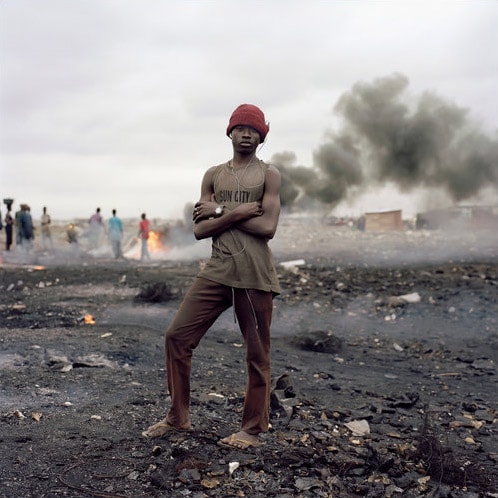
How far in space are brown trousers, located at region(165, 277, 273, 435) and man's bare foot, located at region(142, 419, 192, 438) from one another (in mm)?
226

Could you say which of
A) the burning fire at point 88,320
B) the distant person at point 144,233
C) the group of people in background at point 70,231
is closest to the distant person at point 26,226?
the group of people in background at point 70,231

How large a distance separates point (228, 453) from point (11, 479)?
3.94 feet

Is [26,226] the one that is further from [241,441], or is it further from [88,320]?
[241,441]

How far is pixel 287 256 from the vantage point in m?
19.2

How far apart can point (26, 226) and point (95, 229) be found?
3439mm

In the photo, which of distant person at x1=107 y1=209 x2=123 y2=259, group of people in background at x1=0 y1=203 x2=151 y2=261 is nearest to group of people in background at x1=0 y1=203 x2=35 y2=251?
group of people in background at x1=0 y1=203 x2=151 y2=261

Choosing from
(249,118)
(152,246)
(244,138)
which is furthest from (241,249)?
(152,246)

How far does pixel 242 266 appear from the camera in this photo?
3.49m

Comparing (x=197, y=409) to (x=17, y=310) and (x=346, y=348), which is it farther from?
(x=17, y=310)

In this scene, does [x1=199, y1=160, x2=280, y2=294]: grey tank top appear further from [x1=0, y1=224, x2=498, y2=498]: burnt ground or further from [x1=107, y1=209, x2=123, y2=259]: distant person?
[x1=107, y1=209, x2=123, y2=259]: distant person

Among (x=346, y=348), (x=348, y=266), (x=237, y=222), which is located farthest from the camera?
(x=348, y=266)

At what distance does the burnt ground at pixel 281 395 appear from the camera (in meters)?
3.30

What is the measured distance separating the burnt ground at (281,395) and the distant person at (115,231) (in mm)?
7271

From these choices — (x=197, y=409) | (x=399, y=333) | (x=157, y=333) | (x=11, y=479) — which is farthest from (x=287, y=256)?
(x=11, y=479)
